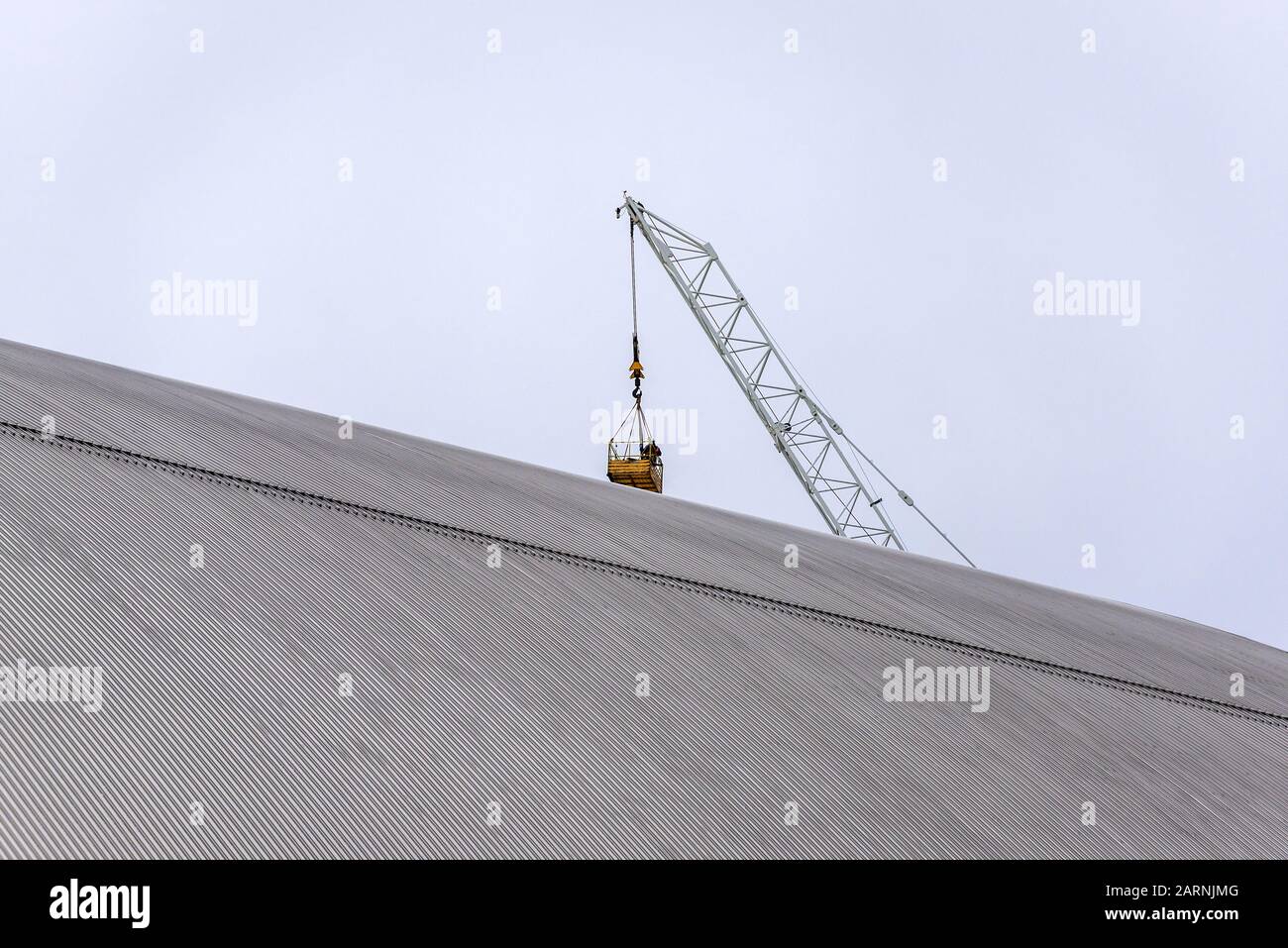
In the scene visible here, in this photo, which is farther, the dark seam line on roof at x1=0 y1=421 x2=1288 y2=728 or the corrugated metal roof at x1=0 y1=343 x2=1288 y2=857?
the dark seam line on roof at x1=0 y1=421 x2=1288 y2=728

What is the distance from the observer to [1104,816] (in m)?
23.6

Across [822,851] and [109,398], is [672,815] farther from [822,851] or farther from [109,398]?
[109,398]

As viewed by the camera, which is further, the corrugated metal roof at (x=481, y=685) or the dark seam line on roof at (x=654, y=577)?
the dark seam line on roof at (x=654, y=577)

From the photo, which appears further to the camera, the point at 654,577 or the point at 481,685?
the point at 654,577

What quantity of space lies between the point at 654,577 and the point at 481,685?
7.75m

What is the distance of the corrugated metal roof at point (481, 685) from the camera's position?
17156mm

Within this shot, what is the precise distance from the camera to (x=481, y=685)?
69.0 ft

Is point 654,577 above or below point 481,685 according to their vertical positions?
above

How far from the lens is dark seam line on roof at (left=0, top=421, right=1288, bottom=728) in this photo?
2534 cm

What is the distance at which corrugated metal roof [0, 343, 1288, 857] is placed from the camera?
17156 mm

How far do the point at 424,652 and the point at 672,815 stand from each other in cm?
416

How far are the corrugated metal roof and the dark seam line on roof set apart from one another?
0.27 ft

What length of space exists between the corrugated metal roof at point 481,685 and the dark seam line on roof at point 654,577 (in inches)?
3.2
